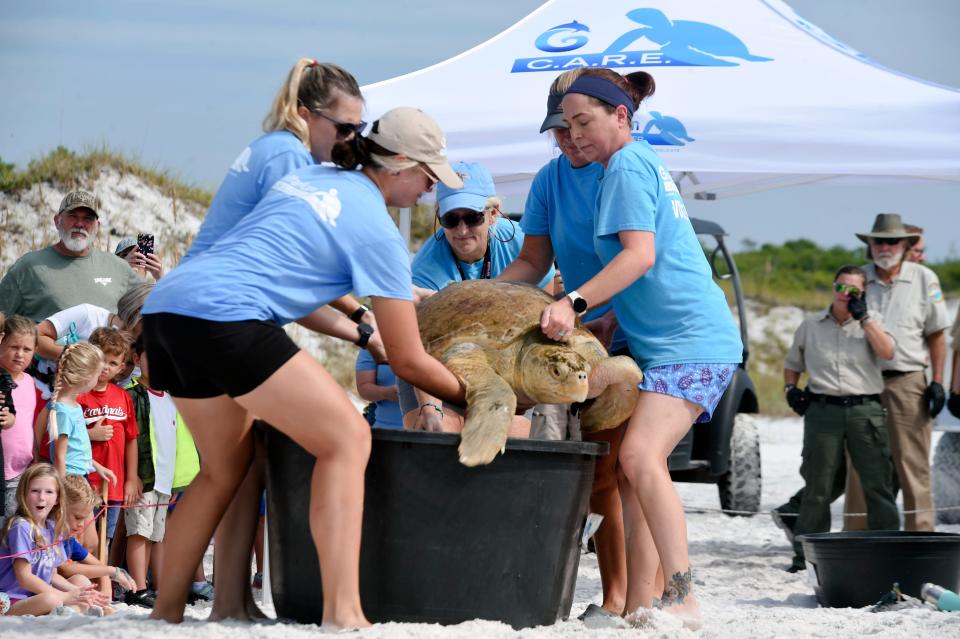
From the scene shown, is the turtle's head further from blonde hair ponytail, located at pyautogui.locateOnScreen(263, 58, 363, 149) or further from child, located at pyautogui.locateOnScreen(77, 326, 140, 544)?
child, located at pyautogui.locateOnScreen(77, 326, 140, 544)

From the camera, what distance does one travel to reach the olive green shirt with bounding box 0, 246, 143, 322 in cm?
621

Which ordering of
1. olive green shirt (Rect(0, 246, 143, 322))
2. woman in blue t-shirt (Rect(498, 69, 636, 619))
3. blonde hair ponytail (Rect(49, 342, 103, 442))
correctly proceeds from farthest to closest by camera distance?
olive green shirt (Rect(0, 246, 143, 322)) → blonde hair ponytail (Rect(49, 342, 103, 442)) → woman in blue t-shirt (Rect(498, 69, 636, 619))

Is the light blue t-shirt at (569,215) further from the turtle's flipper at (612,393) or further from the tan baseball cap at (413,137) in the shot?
the tan baseball cap at (413,137)

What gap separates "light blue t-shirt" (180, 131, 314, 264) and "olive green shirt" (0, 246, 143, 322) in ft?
10.1

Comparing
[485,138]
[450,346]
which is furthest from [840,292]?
[450,346]

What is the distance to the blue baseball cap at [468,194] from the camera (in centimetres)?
435

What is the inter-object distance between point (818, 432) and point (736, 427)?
1.78 meters

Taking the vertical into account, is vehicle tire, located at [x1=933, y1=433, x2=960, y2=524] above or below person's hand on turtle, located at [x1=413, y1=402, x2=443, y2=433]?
below

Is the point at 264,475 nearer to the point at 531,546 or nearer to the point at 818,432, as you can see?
the point at 531,546

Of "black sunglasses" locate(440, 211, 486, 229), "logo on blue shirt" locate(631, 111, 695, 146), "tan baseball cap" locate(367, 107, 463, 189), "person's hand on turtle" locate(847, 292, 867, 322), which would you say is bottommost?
"person's hand on turtle" locate(847, 292, 867, 322)

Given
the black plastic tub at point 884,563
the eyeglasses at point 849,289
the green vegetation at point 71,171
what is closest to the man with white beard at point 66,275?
the black plastic tub at point 884,563

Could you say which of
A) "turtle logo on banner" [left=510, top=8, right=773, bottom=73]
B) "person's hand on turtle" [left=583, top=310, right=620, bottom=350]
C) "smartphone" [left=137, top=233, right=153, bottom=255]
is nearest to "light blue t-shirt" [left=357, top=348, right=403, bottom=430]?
"person's hand on turtle" [left=583, top=310, right=620, bottom=350]

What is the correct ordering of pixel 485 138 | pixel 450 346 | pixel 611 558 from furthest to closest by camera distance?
pixel 485 138 < pixel 611 558 < pixel 450 346

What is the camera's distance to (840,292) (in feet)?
22.8
